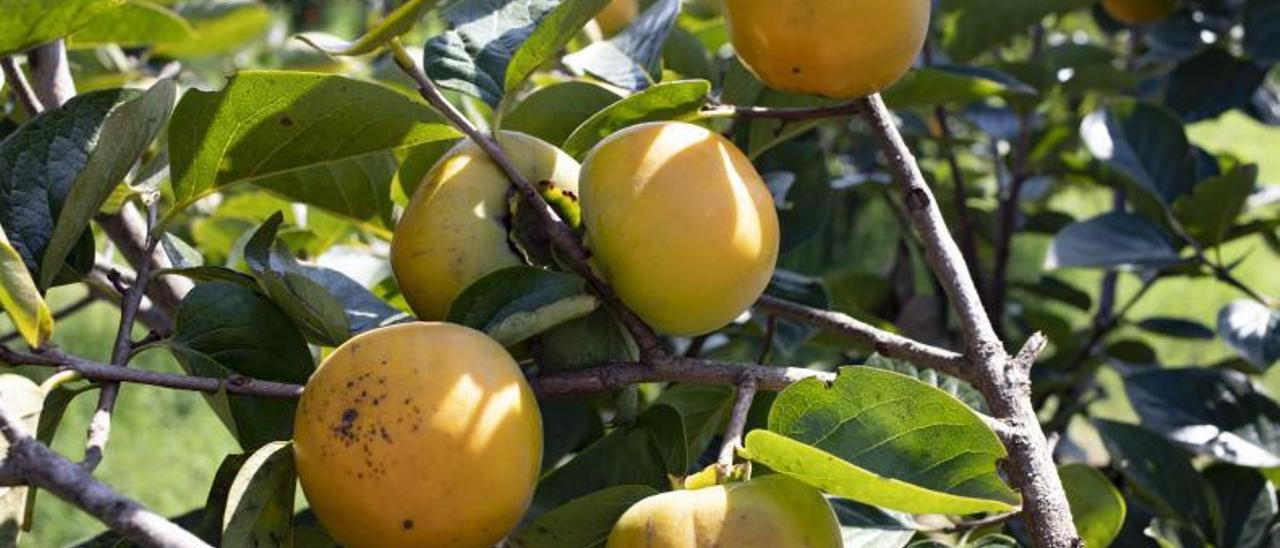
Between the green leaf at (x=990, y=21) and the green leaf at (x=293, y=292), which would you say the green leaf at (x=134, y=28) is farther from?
the green leaf at (x=990, y=21)

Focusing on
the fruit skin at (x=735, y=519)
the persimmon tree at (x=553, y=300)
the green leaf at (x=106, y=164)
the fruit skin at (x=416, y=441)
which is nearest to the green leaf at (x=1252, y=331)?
the persimmon tree at (x=553, y=300)

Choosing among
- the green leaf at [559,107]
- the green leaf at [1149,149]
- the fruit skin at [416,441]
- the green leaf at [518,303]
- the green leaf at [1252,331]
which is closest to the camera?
the fruit skin at [416,441]

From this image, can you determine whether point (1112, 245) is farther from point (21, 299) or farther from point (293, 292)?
point (21, 299)

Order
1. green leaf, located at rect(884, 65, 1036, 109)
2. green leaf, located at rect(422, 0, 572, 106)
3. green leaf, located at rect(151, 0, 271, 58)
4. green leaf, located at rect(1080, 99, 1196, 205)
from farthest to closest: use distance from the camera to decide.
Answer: green leaf, located at rect(151, 0, 271, 58) → green leaf, located at rect(1080, 99, 1196, 205) → green leaf, located at rect(884, 65, 1036, 109) → green leaf, located at rect(422, 0, 572, 106)

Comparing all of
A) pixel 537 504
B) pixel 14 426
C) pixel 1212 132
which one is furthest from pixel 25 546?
pixel 1212 132

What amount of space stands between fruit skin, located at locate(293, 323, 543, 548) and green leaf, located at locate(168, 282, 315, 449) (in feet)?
0.36

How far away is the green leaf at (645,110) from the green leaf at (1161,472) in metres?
0.49

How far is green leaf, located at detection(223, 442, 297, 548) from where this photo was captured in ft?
2.27

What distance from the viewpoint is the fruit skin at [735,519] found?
26.3 inches

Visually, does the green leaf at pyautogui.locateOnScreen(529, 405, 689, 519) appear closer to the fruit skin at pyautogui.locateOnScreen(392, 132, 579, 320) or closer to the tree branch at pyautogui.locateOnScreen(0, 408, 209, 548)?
the fruit skin at pyautogui.locateOnScreen(392, 132, 579, 320)

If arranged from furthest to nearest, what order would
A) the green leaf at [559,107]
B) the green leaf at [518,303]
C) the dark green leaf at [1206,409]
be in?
1. the dark green leaf at [1206,409]
2. the green leaf at [559,107]
3. the green leaf at [518,303]

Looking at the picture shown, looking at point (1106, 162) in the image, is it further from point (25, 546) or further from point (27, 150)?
point (25, 546)

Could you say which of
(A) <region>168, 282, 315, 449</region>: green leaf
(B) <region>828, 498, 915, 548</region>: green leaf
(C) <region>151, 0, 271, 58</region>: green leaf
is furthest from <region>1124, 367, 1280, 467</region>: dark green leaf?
(C) <region>151, 0, 271, 58</region>: green leaf

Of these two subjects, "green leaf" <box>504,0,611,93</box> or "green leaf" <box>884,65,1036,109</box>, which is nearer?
"green leaf" <box>504,0,611,93</box>
